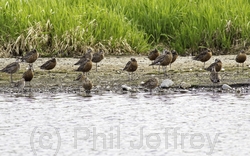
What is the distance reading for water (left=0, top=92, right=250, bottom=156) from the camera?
10.8 meters

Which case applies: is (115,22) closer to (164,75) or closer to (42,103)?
(164,75)

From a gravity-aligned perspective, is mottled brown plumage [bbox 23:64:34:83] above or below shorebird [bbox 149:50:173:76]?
below

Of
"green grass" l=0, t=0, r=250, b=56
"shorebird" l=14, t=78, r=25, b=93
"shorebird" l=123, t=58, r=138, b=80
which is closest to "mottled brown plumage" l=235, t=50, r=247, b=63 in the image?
"green grass" l=0, t=0, r=250, b=56

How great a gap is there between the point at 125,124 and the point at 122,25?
5.87 meters

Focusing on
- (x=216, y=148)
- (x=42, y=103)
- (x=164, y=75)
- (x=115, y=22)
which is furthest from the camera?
(x=115, y=22)

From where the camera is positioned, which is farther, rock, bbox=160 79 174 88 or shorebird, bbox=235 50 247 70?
shorebird, bbox=235 50 247 70

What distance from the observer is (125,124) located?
12.3 m

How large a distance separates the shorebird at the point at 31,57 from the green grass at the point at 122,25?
1033 mm

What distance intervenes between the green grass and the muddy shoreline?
388 mm

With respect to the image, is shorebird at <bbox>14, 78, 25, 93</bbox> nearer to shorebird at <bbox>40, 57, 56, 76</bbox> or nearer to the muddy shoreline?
the muddy shoreline

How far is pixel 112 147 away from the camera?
1080cm

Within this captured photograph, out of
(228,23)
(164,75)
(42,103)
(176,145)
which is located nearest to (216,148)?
(176,145)

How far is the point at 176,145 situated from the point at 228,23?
7549 millimetres

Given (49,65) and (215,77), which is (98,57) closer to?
(49,65)
